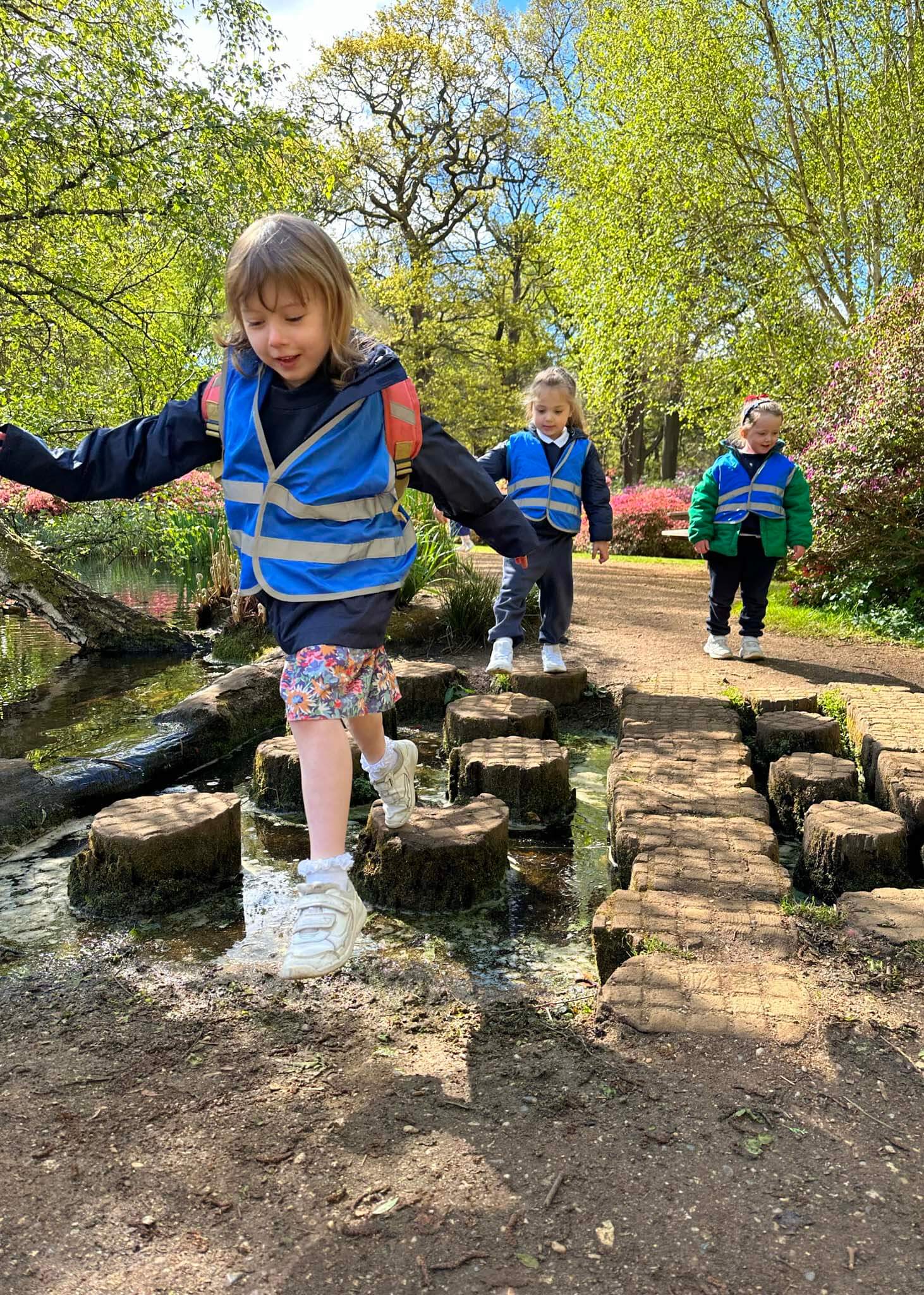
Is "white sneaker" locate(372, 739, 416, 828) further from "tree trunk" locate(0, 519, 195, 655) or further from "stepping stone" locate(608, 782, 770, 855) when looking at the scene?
"tree trunk" locate(0, 519, 195, 655)

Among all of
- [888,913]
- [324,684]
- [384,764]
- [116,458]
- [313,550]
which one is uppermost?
[116,458]

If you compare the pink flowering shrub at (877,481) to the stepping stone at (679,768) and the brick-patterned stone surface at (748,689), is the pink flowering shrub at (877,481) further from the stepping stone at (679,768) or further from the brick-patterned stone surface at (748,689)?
the stepping stone at (679,768)

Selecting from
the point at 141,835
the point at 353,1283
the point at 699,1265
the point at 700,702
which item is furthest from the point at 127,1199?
the point at 700,702

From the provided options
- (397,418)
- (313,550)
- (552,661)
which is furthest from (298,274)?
(552,661)

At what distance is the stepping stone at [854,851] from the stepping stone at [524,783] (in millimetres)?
1113

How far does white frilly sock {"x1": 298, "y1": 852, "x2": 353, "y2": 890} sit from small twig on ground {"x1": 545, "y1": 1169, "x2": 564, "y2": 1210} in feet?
2.75

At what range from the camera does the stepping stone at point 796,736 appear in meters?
4.41

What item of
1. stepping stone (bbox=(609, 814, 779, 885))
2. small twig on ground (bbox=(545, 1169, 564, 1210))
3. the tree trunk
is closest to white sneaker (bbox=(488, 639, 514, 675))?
stepping stone (bbox=(609, 814, 779, 885))

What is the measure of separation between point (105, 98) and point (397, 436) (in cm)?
575

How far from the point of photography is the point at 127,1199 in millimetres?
1666

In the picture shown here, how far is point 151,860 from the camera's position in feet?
10.1

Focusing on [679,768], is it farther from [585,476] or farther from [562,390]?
[562,390]

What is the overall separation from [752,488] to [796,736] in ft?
8.81

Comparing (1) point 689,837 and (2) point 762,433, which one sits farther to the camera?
(2) point 762,433
